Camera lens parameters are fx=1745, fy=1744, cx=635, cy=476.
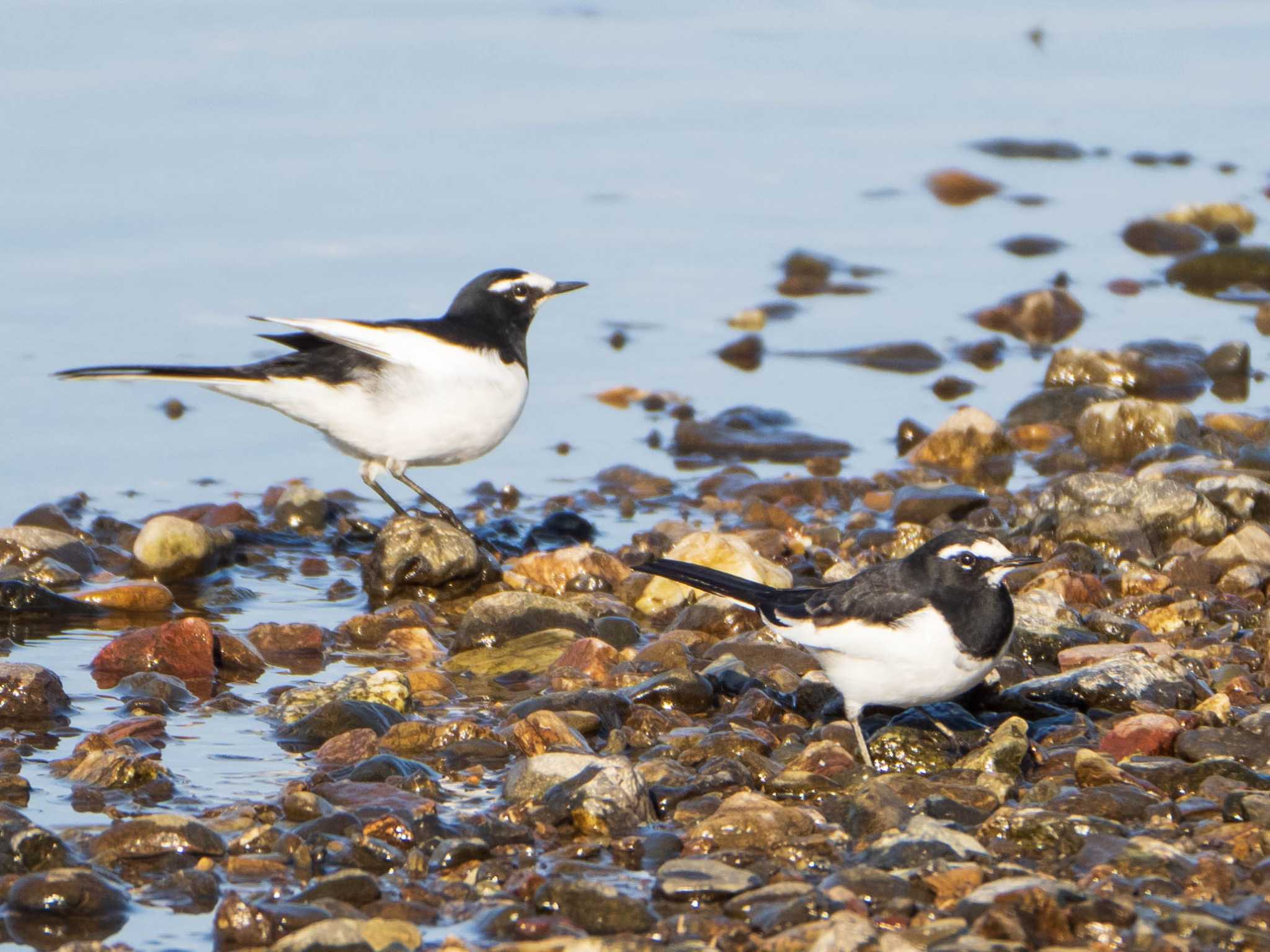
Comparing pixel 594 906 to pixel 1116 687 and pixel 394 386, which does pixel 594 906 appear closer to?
pixel 1116 687

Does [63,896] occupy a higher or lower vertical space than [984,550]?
lower

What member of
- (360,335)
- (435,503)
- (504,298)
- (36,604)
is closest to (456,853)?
(36,604)

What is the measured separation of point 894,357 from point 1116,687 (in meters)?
6.39

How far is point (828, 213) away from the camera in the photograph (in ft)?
54.5

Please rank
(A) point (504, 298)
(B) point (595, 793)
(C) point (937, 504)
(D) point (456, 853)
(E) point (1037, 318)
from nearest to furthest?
(D) point (456, 853)
(B) point (595, 793)
(C) point (937, 504)
(A) point (504, 298)
(E) point (1037, 318)

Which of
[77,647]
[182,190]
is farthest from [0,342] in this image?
[77,647]

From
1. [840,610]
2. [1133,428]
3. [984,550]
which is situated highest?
[984,550]

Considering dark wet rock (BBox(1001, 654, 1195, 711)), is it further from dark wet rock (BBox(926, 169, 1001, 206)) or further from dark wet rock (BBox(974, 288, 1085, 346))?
dark wet rock (BBox(926, 169, 1001, 206))

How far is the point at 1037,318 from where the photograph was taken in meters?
13.8

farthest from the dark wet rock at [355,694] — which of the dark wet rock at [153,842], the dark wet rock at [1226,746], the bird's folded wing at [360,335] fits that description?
the dark wet rock at [1226,746]

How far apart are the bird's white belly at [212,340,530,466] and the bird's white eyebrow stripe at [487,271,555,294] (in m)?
0.60

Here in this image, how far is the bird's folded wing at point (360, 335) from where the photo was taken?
8.88m

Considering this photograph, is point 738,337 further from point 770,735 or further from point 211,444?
point 770,735

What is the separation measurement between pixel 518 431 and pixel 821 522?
2.73 m
